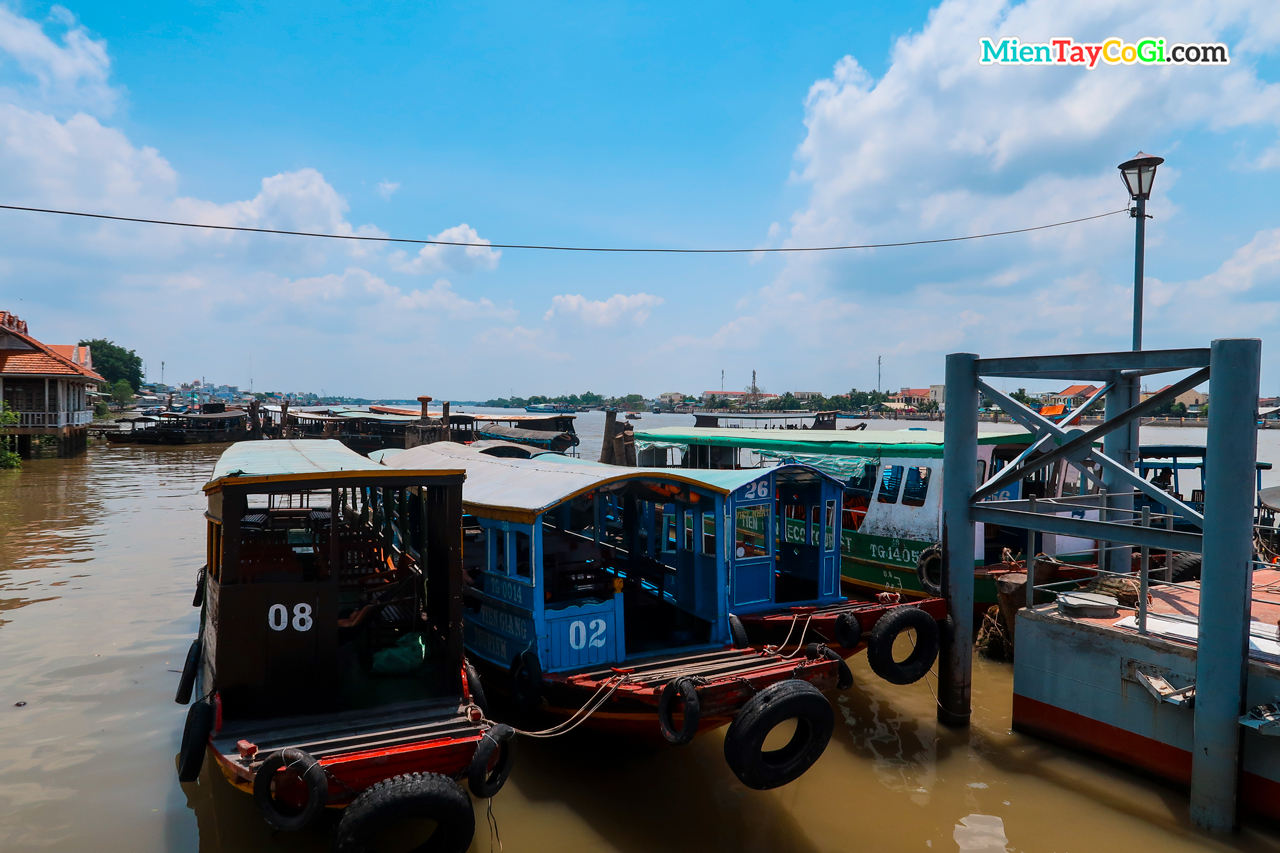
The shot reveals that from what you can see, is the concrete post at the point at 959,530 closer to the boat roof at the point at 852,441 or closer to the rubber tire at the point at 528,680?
the boat roof at the point at 852,441

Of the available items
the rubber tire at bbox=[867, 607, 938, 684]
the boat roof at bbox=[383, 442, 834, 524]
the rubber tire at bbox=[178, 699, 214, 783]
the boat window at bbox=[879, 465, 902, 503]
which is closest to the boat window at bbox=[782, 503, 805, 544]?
the boat window at bbox=[879, 465, 902, 503]

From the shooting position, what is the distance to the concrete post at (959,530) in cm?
736

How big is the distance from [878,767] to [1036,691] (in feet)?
5.55

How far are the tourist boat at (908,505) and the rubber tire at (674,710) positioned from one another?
511cm

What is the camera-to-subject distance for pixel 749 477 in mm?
7941

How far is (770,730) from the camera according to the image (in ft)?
18.5

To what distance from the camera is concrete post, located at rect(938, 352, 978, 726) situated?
7.36 metres

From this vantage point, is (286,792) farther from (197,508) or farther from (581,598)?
(197,508)

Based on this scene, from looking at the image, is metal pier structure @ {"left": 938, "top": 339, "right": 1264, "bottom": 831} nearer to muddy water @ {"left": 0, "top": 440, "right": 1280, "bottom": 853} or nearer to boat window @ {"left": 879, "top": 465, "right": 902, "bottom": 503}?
muddy water @ {"left": 0, "top": 440, "right": 1280, "bottom": 853}

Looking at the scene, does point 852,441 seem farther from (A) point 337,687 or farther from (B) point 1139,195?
(A) point 337,687

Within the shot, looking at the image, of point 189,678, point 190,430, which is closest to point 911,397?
point 190,430

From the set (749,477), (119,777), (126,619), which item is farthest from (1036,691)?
(126,619)

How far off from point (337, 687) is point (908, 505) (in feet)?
27.4

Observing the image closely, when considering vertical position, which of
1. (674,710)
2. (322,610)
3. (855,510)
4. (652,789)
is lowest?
(652,789)
